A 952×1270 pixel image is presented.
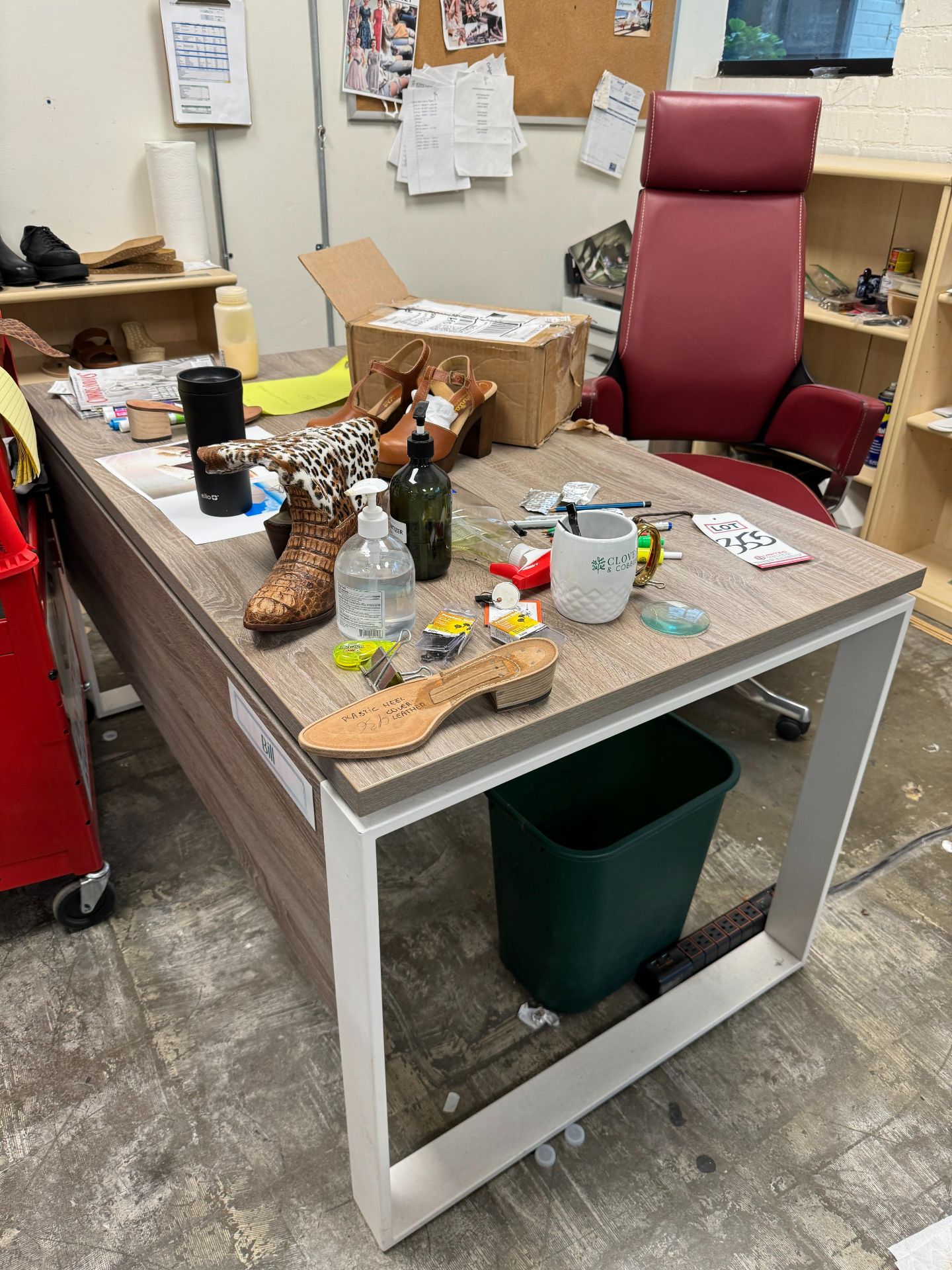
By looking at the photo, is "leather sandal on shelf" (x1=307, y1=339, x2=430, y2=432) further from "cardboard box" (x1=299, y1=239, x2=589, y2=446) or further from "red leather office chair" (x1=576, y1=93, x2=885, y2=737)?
"red leather office chair" (x1=576, y1=93, x2=885, y2=737)

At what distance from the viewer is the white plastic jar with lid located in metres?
1.74

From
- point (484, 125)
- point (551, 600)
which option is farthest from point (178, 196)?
point (551, 600)

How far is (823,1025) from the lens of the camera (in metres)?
1.43

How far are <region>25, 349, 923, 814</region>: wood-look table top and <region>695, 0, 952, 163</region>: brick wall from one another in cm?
199

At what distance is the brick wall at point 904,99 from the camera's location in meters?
2.57

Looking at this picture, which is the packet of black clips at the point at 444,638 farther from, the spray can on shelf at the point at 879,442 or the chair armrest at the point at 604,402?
the spray can on shelf at the point at 879,442

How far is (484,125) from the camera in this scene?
312 centimetres

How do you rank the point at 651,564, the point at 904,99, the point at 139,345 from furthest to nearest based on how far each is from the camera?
the point at 904,99, the point at 139,345, the point at 651,564

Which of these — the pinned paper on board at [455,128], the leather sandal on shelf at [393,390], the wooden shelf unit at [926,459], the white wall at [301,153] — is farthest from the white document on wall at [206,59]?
the wooden shelf unit at [926,459]

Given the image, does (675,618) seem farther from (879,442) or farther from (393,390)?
(879,442)

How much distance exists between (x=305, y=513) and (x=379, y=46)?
99.1 inches

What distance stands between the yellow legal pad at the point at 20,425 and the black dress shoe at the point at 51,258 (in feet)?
3.36

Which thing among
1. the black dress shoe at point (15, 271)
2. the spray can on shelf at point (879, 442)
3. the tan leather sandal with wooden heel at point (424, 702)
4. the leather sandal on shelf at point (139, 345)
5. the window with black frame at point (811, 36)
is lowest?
the spray can on shelf at point (879, 442)

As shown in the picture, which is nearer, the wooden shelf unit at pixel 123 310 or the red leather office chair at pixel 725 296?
the red leather office chair at pixel 725 296
